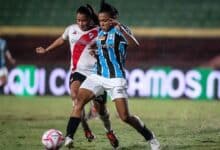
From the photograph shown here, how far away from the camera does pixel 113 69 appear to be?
9.51 m

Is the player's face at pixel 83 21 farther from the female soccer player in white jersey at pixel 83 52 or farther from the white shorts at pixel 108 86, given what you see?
the white shorts at pixel 108 86

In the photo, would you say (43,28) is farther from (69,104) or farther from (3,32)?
(69,104)

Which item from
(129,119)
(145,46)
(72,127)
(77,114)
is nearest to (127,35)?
Result: (129,119)

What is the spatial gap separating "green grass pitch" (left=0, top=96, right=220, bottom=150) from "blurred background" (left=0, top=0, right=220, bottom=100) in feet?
2.23

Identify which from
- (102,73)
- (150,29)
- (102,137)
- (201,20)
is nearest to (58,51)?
(150,29)

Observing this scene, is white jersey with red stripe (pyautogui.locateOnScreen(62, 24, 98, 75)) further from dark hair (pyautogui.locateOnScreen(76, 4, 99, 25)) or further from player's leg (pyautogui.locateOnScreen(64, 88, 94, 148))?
player's leg (pyautogui.locateOnScreen(64, 88, 94, 148))

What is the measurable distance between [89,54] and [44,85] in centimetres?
1051

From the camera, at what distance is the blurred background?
20531 mm

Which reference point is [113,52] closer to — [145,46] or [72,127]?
[72,127]

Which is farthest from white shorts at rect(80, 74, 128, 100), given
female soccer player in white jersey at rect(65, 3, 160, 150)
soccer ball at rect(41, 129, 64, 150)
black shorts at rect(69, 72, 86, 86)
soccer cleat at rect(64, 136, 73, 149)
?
black shorts at rect(69, 72, 86, 86)

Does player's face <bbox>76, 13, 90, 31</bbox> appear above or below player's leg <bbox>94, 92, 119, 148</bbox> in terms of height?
above

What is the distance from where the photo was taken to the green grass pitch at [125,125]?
10.6m

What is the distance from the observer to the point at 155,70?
20734 millimetres

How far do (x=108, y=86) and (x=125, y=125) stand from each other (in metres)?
3.91
